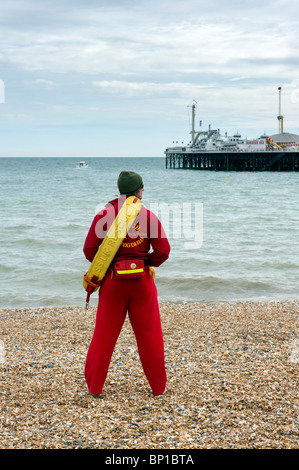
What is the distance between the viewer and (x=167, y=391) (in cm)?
443

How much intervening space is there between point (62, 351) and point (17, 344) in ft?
2.29

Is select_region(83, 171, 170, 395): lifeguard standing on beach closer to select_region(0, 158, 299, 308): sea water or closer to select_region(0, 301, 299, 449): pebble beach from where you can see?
select_region(0, 301, 299, 449): pebble beach

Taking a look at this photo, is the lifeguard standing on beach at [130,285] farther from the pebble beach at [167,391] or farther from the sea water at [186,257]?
the sea water at [186,257]

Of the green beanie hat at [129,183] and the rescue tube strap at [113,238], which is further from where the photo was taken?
the green beanie hat at [129,183]

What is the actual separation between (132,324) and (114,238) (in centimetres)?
77

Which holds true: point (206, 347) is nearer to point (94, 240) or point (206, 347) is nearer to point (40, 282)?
point (94, 240)

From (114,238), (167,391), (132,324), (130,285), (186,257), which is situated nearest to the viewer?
(114,238)

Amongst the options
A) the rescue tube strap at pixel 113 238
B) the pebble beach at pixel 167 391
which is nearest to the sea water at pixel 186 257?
the pebble beach at pixel 167 391

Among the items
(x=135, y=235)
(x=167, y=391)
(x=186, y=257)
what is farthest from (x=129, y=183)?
(x=186, y=257)

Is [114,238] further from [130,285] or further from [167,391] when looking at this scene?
[167,391]

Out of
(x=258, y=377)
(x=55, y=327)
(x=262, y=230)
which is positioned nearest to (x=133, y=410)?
(x=258, y=377)

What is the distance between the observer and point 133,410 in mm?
4035

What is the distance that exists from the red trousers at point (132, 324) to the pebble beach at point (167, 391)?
0.72 feet

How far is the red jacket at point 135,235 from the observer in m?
3.97
